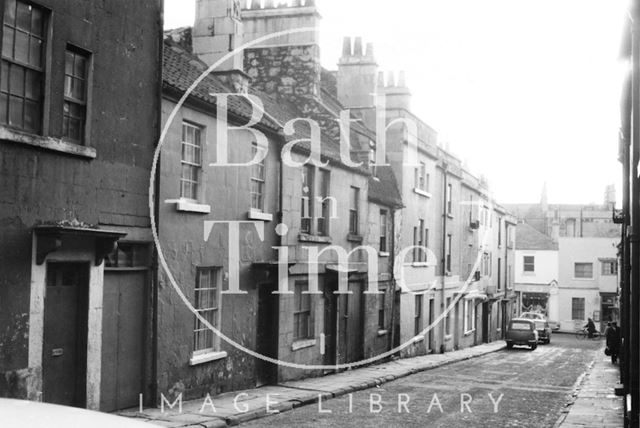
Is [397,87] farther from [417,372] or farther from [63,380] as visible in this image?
[63,380]

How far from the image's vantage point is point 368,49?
28.9m

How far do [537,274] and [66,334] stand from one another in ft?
203

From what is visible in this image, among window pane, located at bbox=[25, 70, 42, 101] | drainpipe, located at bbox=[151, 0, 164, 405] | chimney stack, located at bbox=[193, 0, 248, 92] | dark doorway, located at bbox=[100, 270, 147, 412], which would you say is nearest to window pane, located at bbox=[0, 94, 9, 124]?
window pane, located at bbox=[25, 70, 42, 101]

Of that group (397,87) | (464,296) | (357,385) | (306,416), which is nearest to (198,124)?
(306,416)

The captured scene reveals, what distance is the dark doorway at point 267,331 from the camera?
57.7ft

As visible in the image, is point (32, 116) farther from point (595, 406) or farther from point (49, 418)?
point (595, 406)

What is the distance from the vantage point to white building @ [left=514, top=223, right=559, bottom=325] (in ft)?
221

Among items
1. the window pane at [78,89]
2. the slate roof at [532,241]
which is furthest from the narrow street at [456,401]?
the slate roof at [532,241]

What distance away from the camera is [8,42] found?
10250 mm

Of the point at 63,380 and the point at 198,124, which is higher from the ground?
the point at 198,124

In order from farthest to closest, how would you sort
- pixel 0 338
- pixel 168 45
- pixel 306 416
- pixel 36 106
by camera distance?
pixel 168 45
pixel 306 416
pixel 36 106
pixel 0 338

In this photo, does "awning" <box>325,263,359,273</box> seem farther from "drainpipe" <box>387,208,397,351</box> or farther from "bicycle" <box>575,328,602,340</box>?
"bicycle" <box>575,328,602,340</box>

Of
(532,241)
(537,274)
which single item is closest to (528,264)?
(537,274)

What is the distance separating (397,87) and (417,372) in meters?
13.0
